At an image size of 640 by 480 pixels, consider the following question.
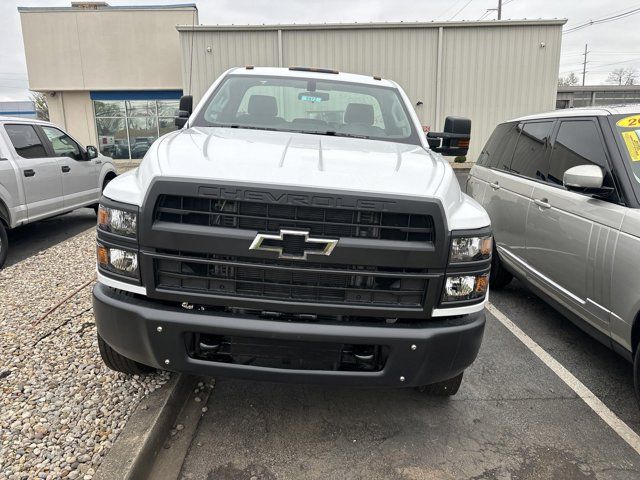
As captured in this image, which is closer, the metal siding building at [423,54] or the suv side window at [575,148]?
the suv side window at [575,148]

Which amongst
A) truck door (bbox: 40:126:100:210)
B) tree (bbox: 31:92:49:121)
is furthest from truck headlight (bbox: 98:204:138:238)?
tree (bbox: 31:92:49:121)

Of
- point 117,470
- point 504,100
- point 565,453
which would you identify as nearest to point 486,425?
point 565,453

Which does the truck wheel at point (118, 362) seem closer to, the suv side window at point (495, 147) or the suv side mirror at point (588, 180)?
the suv side mirror at point (588, 180)

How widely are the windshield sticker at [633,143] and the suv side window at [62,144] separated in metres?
7.31

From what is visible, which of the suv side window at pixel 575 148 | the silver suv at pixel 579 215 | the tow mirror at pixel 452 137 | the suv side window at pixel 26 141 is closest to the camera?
the silver suv at pixel 579 215

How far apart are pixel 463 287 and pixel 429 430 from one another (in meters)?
1.02

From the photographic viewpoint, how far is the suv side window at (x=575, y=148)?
3656 mm

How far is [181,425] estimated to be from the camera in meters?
2.91

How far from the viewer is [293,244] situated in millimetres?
2285

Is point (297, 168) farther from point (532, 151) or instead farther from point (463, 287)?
point (532, 151)

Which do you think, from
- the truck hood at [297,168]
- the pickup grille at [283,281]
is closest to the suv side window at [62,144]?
the truck hood at [297,168]

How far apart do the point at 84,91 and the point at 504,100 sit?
17.7m

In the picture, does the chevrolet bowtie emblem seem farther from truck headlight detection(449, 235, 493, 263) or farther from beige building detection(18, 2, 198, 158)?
beige building detection(18, 2, 198, 158)

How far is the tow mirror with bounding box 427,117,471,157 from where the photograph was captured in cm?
407
